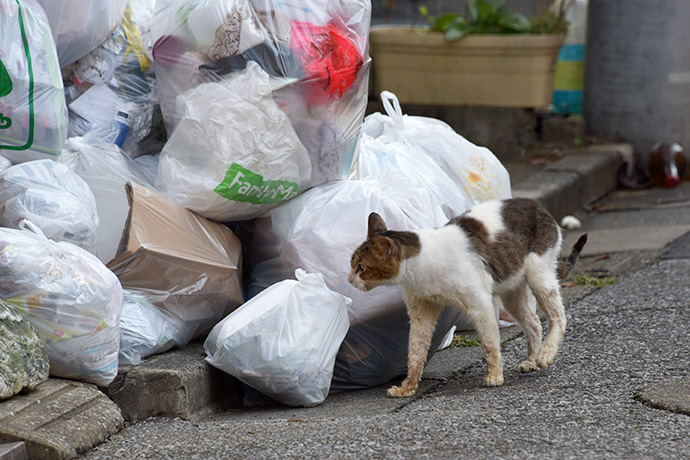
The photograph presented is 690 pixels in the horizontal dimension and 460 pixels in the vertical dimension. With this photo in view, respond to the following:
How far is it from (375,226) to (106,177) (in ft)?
3.05

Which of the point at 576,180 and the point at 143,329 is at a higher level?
the point at 143,329

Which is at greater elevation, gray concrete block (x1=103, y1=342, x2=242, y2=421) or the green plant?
the green plant

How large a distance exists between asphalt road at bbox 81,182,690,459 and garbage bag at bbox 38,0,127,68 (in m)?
1.37

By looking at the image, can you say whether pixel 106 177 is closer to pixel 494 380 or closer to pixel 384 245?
pixel 384 245

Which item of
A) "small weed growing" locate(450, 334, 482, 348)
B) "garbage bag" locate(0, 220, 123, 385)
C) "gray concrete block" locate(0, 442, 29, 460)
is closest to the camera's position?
"gray concrete block" locate(0, 442, 29, 460)

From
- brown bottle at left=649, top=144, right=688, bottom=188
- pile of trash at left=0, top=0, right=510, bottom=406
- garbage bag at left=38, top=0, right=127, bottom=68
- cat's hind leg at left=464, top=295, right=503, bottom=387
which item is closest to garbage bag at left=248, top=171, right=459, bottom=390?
pile of trash at left=0, top=0, right=510, bottom=406

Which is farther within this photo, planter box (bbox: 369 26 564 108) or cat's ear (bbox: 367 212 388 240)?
planter box (bbox: 369 26 564 108)

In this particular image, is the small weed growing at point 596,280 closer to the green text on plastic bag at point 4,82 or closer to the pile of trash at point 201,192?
the pile of trash at point 201,192

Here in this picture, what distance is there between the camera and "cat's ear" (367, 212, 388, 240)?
269 centimetres

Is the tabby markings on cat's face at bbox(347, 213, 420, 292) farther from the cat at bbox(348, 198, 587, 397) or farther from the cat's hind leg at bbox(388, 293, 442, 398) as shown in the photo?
the cat's hind leg at bbox(388, 293, 442, 398)

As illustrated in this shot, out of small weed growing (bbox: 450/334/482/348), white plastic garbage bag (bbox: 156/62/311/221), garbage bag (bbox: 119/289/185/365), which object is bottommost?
small weed growing (bbox: 450/334/482/348)

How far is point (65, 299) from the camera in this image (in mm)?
2361

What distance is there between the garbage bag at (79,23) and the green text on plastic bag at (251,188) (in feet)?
2.59

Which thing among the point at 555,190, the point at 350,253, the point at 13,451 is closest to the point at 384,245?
the point at 350,253
